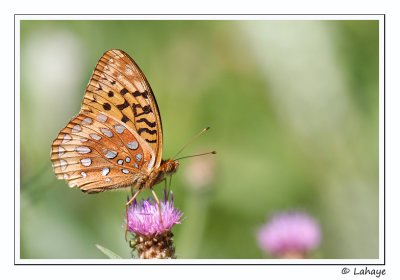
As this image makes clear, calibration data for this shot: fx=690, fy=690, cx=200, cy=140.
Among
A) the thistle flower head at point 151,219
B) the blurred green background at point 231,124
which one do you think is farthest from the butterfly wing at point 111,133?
the blurred green background at point 231,124

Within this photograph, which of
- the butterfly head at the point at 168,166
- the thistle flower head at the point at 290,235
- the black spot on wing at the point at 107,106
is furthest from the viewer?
the thistle flower head at the point at 290,235

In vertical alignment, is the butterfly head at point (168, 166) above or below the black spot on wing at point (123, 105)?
below

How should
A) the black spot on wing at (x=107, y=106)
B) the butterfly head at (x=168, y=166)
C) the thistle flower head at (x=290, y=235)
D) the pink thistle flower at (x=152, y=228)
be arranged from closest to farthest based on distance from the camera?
the pink thistle flower at (x=152, y=228) < the butterfly head at (x=168, y=166) < the black spot on wing at (x=107, y=106) < the thistle flower head at (x=290, y=235)

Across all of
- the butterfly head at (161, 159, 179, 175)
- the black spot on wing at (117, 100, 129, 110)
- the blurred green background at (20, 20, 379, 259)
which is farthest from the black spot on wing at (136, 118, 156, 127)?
the blurred green background at (20, 20, 379, 259)

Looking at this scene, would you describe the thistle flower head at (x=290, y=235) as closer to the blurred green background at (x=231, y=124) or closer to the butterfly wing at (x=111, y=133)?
the blurred green background at (x=231, y=124)

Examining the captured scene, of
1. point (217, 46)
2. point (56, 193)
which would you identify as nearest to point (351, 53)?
point (217, 46)

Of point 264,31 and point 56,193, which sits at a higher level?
point 264,31

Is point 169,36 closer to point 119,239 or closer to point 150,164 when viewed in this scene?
point 119,239
